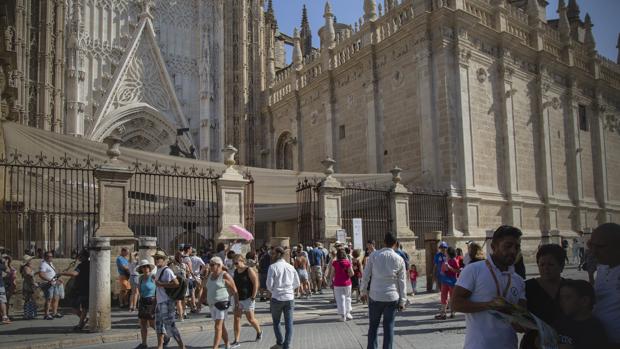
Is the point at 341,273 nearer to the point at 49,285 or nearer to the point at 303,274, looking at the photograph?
the point at 303,274

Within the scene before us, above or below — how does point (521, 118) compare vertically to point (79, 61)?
below

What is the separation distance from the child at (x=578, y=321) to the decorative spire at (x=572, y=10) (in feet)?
108

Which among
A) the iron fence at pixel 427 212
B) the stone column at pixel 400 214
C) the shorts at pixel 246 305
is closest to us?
the shorts at pixel 246 305

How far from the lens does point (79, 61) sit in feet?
74.5

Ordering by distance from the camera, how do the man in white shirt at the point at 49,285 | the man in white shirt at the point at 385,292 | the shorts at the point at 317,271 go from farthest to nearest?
the shorts at the point at 317,271 < the man in white shirt at the point at 49,285 < the man in white shirt at the point at 385,292

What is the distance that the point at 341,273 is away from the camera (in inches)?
376

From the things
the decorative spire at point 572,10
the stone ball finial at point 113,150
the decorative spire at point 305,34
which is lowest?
the stone ball finial at point 113,150

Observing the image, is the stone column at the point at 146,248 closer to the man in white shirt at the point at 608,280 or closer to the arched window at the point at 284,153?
the man in white shirt at the point at 608,280

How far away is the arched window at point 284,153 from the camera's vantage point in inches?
1126

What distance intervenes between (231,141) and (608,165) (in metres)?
20.4

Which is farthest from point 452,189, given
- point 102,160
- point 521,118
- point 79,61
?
point 79,61

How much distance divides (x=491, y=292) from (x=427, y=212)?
15.1 m

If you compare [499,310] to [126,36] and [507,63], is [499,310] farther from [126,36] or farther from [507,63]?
[126,36]

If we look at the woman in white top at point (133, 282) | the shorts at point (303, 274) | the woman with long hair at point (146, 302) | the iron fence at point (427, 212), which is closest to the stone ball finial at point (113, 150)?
the woman in white top at point (133, 282)
